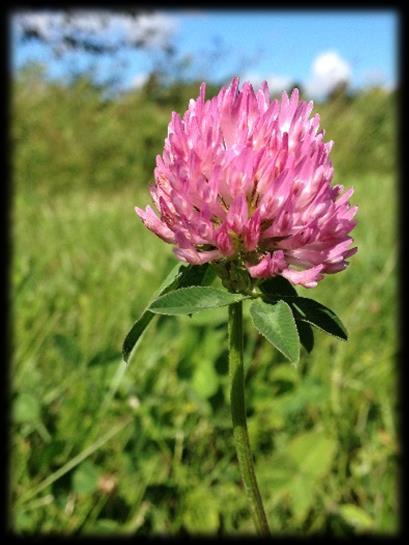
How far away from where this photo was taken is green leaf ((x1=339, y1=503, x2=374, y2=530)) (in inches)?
40.6

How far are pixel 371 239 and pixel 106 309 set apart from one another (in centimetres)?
115

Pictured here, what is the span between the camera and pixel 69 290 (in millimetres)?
1733

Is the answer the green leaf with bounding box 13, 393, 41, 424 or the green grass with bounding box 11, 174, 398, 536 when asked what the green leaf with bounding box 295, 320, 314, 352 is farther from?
the green leaf with bounding box 13, 393, 41, 424

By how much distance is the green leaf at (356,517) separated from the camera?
3.38 ft

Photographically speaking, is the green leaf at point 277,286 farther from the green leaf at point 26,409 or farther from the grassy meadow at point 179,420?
the green leaf at point 26,409

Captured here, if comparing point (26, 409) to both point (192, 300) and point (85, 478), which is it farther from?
point (192, 300)

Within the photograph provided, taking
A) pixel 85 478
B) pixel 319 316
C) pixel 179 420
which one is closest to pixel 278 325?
pixel 319 316

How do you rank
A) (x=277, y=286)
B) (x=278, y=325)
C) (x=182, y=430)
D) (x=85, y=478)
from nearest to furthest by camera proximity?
(x=278, y=325) → (x=277, y=286) → (x=85, y=478) → (x=182, y=430)

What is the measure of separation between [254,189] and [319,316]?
0.40 ft

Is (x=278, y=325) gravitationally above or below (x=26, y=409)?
above

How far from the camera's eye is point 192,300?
0.55 m

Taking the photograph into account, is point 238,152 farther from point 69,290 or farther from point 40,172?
point 40,172

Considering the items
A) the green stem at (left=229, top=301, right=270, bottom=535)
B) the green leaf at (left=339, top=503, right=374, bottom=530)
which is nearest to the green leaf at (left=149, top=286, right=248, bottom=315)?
the green stem at (left=229, top=301, right=270, bottom=535)

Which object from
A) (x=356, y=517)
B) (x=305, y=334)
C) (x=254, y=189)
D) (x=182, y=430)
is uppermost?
(x=254, y=189)
